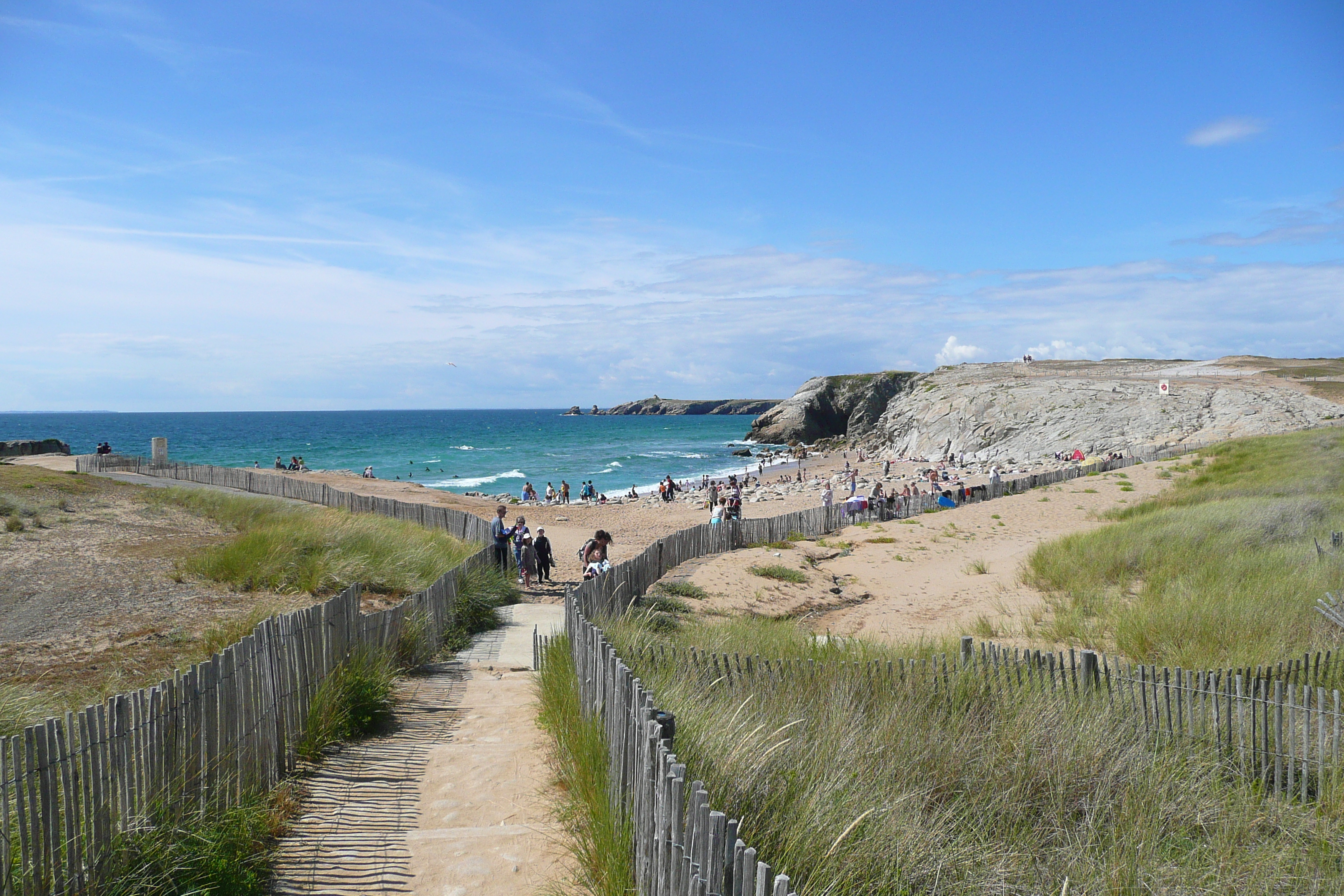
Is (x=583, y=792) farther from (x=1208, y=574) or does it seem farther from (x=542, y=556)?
(x=542, y=556)

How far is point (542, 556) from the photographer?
17.4 meters

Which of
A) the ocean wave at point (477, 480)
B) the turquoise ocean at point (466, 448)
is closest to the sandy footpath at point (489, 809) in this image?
the turquoise ocean at point (466, 448)

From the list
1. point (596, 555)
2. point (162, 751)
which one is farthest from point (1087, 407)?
point (162, 751)

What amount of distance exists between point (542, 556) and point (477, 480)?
50.8m

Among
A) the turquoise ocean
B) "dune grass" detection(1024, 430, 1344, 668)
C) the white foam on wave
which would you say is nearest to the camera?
"dune grass" detection(1024, 430, 1344, 668)

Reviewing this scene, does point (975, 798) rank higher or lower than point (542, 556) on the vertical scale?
higher

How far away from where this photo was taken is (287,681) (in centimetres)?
627

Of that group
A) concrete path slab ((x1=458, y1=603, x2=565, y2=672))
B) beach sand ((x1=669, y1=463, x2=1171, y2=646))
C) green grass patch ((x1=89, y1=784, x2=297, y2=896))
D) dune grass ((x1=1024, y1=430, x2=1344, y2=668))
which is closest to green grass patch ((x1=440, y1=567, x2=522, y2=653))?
concrete path slab ((x1=458, y1=603, x2=565, y2=672))

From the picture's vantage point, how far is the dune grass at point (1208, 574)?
359 inches

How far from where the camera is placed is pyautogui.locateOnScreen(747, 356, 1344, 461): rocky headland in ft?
176

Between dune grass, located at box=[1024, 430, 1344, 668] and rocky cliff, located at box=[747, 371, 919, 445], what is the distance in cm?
6815

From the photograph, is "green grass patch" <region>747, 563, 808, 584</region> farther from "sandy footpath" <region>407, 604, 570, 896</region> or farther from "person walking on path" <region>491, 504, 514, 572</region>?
"sandy footpath" <region>407, 604, 570, 896</region>

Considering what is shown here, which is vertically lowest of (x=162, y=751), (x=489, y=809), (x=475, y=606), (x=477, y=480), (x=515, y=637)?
(x=477, y=480)

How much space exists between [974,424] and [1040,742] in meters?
63.9
